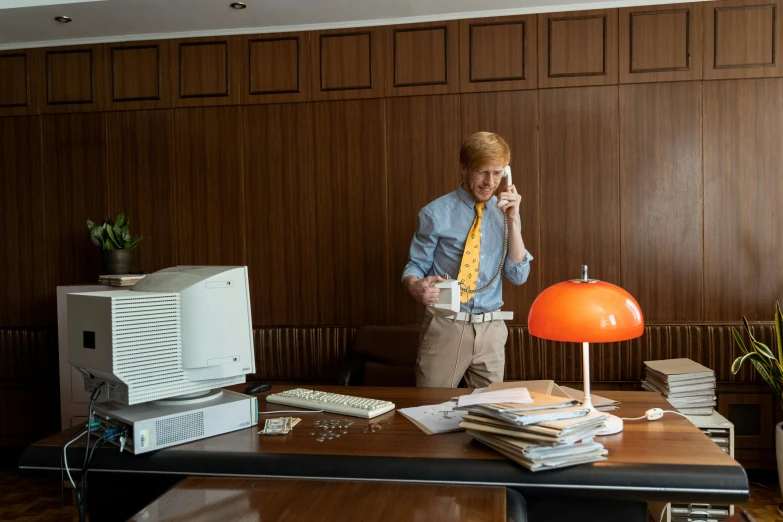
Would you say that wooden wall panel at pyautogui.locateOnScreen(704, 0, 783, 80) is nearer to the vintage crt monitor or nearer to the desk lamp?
the desk lamp

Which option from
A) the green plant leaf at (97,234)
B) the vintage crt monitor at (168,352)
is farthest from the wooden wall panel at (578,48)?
the green plant leaf at (97,234)

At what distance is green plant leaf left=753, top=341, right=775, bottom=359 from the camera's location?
362 cm

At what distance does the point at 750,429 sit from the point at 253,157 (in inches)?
146

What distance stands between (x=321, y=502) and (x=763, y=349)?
3170 millimetres

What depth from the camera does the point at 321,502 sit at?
162 centimetres

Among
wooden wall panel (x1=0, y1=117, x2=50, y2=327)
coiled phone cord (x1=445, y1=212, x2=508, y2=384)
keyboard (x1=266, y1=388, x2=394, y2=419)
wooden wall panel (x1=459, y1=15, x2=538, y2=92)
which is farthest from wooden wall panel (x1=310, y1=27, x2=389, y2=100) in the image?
keyboard (x1=266, y1=388, x2=394, y2=419)

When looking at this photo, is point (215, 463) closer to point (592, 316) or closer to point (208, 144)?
point (592, 316)

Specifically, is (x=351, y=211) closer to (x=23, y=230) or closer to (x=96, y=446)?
(x=23, y=230)

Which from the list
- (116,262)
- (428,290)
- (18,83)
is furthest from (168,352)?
(18,83)

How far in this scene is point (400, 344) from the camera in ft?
13.6

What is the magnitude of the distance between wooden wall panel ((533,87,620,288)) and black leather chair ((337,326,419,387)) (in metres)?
0.98

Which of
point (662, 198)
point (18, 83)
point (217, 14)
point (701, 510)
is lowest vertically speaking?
point (701, 510)

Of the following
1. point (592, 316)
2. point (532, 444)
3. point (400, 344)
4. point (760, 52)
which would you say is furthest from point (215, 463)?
point (760, 52)

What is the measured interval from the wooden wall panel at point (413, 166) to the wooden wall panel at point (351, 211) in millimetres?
59
